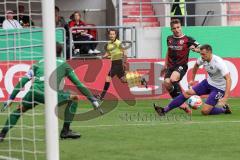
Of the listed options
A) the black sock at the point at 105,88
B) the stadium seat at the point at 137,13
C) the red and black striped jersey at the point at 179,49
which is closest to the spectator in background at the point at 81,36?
the stadium seat at the point at 137,13

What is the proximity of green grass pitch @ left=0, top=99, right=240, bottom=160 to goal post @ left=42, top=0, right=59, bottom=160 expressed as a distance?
1706 millimetres

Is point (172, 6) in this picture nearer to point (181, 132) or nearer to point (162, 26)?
point (162, 26)

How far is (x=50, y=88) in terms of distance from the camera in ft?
27.6

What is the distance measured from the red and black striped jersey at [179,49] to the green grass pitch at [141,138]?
55.0 inches

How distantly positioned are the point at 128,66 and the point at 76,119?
519cm

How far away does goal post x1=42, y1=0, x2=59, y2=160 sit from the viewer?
8250 millimetres

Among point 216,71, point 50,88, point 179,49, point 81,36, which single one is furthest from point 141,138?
point 81,36

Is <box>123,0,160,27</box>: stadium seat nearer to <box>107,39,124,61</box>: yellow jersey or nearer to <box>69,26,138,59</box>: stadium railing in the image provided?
<box>69,26,138,59</box>: stadium railing

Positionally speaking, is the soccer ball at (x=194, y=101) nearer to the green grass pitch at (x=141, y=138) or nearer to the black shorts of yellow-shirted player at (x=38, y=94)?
the green grass pitch at (x=141, y=138)

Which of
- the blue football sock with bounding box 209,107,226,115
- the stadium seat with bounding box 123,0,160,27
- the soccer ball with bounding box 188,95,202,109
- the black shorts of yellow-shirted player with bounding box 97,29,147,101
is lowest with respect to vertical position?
the blue football sock with bounding box 209,107,226,115

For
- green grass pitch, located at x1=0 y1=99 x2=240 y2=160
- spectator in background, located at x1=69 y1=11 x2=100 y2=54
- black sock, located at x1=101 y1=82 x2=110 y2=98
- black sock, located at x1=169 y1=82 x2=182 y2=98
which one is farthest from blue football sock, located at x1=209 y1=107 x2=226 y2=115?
spectator in background, located at x1=69 y1=11 x2=100 y2=54

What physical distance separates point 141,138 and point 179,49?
5.09 m

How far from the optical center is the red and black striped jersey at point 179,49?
16594 millimetres

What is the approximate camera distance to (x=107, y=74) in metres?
19.4
